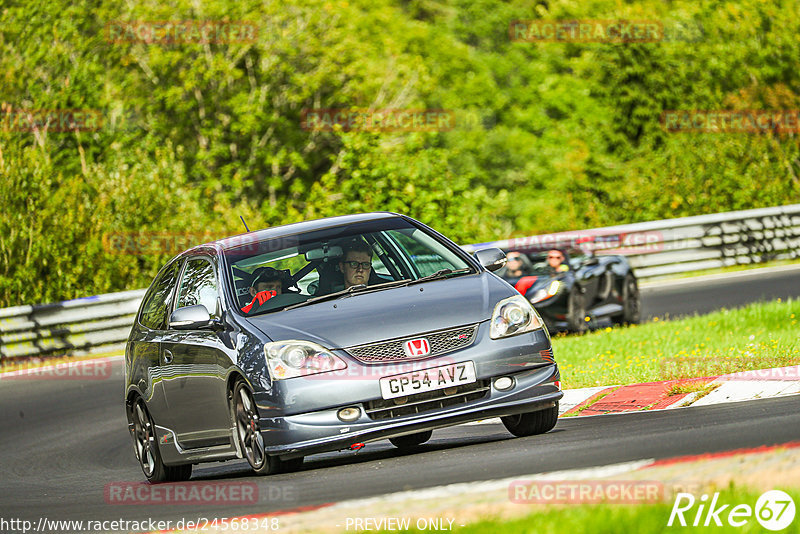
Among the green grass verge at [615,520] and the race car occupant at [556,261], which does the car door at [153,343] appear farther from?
the race car occupant at [556,261]

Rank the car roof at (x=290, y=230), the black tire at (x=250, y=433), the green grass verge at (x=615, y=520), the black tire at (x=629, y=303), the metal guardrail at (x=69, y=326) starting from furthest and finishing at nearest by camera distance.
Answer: the metal guardrail at (x=69, y=326)
the black tire at (x=629, y=303)
the car roof at (x=290, y=230)
the black tire at (x=250, y=433)
the green grass verge at (x=615, y=520)

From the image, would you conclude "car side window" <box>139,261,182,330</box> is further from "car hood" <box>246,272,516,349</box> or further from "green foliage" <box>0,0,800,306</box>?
"green foliage" <box>0,0,800,306</box>

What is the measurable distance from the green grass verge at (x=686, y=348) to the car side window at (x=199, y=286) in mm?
3364

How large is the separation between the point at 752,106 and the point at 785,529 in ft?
125

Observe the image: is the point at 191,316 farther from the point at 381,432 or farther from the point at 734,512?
the point at 734,512

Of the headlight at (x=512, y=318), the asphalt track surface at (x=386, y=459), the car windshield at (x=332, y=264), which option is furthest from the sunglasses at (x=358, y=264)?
the asphalt track surface at (x=386, y=459)

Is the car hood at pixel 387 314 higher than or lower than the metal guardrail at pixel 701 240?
higher

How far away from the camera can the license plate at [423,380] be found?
749cm

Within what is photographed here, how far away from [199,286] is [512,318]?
231 cm

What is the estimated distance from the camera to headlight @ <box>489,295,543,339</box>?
7.82m

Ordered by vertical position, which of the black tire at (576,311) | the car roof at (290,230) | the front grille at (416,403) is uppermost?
the car roof at (290,230)

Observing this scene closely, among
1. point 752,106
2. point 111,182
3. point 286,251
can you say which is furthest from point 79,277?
point 752,106

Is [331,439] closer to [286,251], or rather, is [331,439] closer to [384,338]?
[384,338]

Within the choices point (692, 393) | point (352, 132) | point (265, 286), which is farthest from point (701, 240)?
point (265, 286)
